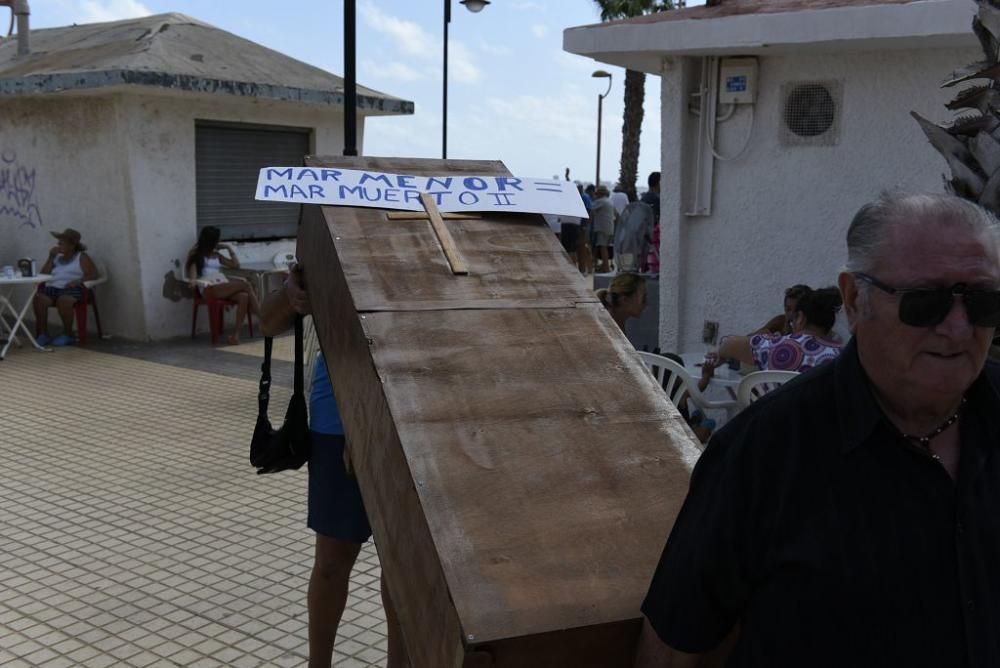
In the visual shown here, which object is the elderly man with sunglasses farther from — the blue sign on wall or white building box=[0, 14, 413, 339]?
white building box=[0, 14, 413, 339]

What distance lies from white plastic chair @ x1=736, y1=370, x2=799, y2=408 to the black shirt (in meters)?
3.31

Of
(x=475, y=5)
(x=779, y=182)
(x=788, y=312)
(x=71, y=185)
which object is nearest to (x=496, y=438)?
(x=788, y=312)

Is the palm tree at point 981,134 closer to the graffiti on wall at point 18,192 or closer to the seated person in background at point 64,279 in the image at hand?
the seated person in background at point 64,279

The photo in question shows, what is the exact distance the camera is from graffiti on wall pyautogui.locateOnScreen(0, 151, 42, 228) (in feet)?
37.8

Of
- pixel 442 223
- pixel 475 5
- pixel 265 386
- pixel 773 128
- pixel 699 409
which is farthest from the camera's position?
pixel 475 5

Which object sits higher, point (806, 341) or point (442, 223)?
point (442, 223)

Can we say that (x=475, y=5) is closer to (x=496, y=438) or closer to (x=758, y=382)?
(x=758, y=382)

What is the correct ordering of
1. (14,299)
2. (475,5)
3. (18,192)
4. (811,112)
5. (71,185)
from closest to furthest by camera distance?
(811,112)
(71,185)
(14,299)
(18,192)
(475,5)

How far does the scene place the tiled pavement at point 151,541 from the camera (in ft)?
12.8

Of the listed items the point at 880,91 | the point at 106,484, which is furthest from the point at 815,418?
the point at 880,91

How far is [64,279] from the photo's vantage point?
10469 millimetres

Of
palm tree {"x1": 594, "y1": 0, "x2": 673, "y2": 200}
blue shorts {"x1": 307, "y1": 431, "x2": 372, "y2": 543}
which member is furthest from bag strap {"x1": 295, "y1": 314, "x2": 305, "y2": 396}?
palm tree {"x1": 594, "y1": 0, "x2": 673, "y2": 200}

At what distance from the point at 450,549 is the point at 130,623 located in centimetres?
280

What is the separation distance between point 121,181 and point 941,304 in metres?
10.4
